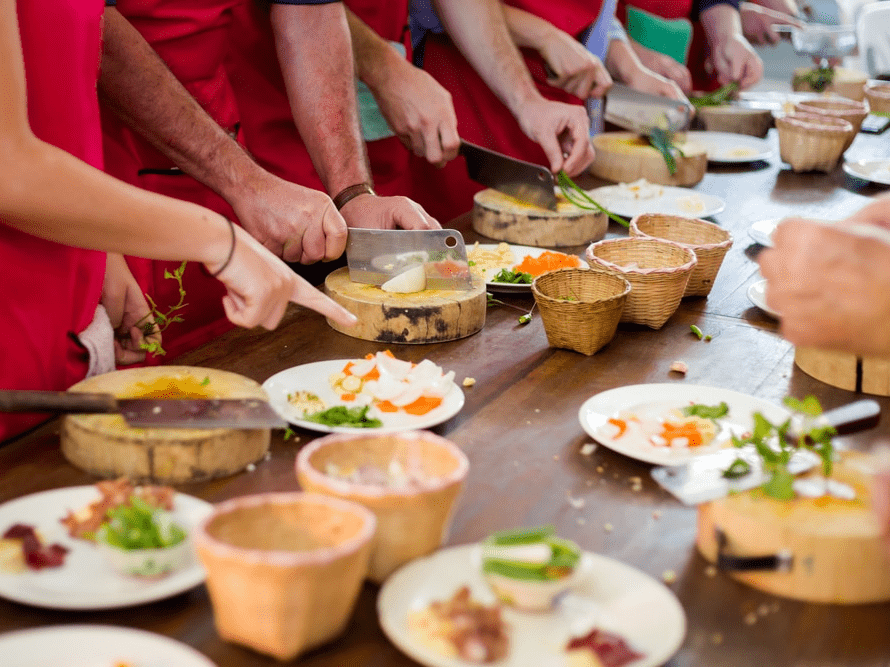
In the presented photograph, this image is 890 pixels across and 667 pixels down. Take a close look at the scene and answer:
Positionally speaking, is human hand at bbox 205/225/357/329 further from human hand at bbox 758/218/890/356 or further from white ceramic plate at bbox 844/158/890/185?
→ white ceramic plate at bbox 844/158/890/185

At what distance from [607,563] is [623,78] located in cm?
351

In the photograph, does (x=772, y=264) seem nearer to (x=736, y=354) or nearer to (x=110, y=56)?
(x=736, y=354)

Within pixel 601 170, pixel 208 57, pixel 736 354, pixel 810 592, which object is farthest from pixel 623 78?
pixel 810 592

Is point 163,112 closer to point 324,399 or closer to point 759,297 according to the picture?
point 324,399

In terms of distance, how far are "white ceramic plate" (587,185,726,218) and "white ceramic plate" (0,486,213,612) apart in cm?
211

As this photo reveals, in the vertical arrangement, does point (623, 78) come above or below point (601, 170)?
above

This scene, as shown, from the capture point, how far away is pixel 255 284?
157cm

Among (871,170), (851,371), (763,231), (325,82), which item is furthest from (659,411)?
(871,170)

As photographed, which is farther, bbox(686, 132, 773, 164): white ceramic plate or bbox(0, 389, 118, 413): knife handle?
bbox(686, 132, 773, 164): white ceramic plate

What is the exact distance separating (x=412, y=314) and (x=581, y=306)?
0.37 m

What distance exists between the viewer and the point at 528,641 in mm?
1051

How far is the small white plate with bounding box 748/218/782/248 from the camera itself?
274 centimetres

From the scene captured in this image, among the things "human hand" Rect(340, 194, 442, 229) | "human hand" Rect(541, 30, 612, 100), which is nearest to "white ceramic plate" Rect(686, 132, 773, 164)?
"human hand" Rect(541, 30, 612, 100)

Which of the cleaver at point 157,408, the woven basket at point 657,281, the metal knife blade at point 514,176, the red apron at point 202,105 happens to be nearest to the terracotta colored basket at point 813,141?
the metal knife blade at point 514,176
